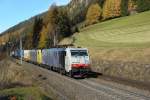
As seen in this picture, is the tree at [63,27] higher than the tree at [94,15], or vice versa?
the tree at [94,15]

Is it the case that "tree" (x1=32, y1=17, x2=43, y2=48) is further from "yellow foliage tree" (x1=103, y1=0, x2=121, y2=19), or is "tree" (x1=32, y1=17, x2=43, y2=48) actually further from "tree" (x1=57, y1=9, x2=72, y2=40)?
"tree" (x1=57, y1=9, x2=72, y2=40)

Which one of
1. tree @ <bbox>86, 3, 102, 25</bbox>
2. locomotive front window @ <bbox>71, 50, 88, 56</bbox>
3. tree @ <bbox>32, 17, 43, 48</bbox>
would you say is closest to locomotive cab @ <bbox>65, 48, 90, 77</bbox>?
locomotive front window @ <bbox>71, 50, 88, 56</bbox>

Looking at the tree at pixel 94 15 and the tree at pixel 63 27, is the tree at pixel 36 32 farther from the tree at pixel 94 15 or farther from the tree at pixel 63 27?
the tree at pixel 63 27

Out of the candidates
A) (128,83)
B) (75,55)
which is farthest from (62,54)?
(128,83)

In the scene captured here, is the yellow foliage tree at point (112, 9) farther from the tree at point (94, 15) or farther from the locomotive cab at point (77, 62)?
the locomotive cab at point (77, 62)

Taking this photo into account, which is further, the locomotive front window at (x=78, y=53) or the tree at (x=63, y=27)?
the tree at (x=63, y=27)

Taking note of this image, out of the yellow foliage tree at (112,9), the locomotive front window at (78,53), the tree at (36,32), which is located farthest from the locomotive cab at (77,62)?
the tree at (36,32)

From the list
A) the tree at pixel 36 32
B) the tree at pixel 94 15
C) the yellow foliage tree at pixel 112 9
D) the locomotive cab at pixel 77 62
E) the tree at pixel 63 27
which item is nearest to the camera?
the locomotive cab at pixel 77 62

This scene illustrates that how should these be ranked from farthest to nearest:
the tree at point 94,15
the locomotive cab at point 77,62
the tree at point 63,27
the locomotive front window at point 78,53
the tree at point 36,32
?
the tree at point 36,32 < the tree at point 94,15 < the tree at point 63,27 < the locomotive front window at point 78,53 < the locomotive cab at point 77,62

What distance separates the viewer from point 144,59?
139 feet

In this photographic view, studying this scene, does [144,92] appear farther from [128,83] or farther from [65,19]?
[65,19]

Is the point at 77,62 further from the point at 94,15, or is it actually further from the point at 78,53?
the point at 94,15

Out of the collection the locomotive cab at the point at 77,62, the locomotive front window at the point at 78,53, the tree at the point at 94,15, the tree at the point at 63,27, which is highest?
the tree at the point at 94,15

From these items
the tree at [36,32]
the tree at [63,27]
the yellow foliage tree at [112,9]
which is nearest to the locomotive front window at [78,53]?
the tree at [63,27]
